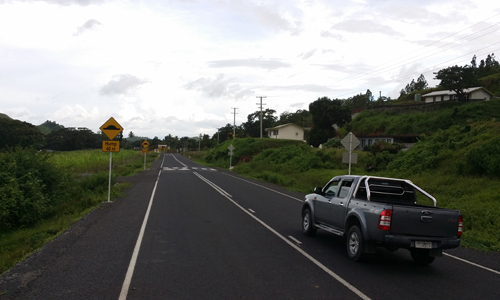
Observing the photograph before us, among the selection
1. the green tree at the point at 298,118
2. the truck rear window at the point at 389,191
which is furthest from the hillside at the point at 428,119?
the green tree at the point at 298,118

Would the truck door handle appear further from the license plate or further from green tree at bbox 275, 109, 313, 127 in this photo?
green tree at bbox 275, 109, 313, 127

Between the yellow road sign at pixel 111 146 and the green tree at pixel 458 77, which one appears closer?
the yellow road sign at pixel 111 146

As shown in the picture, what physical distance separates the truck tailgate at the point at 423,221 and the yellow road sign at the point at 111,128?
1363cm

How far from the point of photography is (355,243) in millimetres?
8297

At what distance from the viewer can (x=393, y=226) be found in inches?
297

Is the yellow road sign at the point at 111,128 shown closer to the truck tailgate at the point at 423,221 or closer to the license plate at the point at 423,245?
the truck tailgate at the point at 423,221

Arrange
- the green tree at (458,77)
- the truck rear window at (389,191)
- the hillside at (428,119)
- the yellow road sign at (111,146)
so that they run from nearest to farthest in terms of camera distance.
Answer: the truck rear window at (389,191) → the yellow road sign at (111,146) → the hillside at (428,119) → the green tree at (458,77)

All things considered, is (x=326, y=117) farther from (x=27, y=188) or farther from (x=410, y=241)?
(x=410, y=241)

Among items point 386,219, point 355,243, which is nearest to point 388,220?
point 386,219

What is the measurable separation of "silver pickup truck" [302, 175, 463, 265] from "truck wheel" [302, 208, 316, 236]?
0.89 metres

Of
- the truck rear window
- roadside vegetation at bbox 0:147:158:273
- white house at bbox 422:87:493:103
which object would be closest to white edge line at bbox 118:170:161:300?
roadside vegetation at bbox 0:147:158:273

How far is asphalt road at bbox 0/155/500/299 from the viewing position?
623 cm

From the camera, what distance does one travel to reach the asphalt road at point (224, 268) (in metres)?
6.23

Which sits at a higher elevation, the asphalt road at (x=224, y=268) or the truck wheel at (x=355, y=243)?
the truck wheel at (x=355, y=243)
